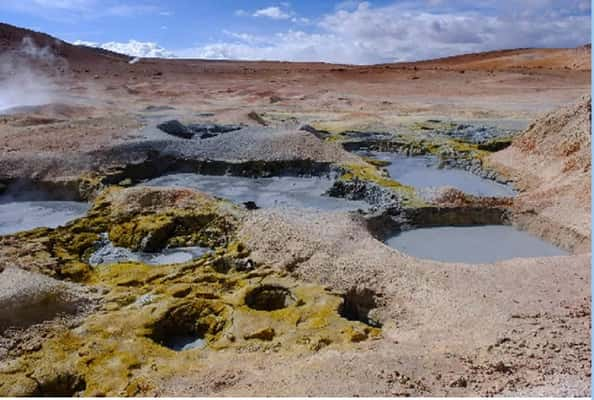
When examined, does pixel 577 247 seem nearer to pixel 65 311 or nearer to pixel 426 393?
pixel 426 393

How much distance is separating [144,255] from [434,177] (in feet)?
29.2

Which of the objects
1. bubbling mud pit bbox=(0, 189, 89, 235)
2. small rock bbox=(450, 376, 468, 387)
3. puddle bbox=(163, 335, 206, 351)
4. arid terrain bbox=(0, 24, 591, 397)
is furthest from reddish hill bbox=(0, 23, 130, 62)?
small rock bbox=(450, 376, 468, 387)

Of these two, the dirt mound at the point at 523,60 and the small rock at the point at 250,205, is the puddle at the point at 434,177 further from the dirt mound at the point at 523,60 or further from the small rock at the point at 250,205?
the dirt mound at the point at 523,60

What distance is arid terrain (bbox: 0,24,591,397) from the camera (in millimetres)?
6230

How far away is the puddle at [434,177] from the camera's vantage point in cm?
1466

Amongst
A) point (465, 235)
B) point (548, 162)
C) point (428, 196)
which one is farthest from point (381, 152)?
point (465, 235)

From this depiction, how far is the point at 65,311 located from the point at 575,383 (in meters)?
6.10

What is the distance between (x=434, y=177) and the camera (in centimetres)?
1605

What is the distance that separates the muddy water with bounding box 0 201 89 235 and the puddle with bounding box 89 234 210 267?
2.24 metres

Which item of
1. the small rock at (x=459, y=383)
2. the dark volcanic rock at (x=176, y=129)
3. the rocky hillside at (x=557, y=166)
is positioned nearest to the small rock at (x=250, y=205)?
the rocky hillside at (x=557, y=166)

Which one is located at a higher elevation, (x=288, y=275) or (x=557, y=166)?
(x=557, y=166)

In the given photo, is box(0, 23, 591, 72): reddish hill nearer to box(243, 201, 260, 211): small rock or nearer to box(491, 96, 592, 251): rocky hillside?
box(491, 96, 592, 251): rocky hillside

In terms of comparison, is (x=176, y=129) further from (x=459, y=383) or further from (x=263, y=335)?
(x=459, y=383)

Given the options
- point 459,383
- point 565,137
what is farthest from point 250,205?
point 565,137
